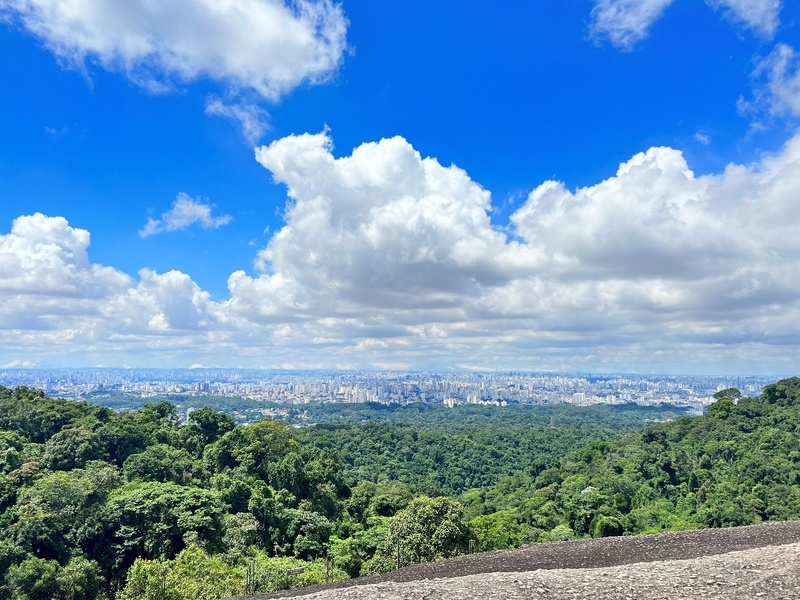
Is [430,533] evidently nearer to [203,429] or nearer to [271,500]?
[271,500]

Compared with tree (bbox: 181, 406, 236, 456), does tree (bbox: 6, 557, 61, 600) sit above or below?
below

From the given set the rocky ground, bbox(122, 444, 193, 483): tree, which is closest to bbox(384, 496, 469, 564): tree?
the rocky ground

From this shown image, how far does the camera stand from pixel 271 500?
102 ft

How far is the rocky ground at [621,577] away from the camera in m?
8.38

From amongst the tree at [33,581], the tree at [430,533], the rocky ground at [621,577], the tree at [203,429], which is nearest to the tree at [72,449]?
the tree at [203,429]

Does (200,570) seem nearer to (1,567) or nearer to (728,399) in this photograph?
(1,567)

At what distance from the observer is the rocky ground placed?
8383 mm

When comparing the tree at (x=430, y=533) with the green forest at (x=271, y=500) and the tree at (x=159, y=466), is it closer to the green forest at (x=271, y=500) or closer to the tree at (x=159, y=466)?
the green forest at (x=271, y=500)

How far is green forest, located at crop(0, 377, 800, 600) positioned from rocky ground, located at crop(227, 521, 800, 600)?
9049 mm

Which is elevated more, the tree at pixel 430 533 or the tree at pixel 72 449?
the tree at pixel 72 449

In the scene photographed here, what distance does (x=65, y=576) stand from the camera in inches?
792

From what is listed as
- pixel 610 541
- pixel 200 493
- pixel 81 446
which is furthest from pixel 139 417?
pixel 610 541

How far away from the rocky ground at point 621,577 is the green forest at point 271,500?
9049 mm

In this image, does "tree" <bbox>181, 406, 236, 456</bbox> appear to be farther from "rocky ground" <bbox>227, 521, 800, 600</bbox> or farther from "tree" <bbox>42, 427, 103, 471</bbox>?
"rocky ground" <bbox>227, 521, 800, 600</bbox>
